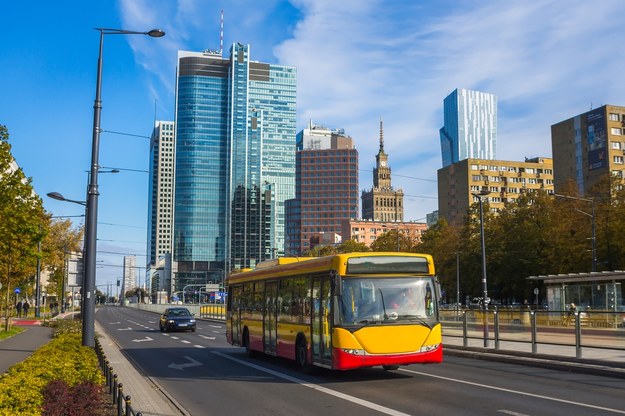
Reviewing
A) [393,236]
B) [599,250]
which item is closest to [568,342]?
[599,250]

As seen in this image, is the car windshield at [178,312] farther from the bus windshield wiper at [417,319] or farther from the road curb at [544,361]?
the bus windshield wiper at [417,319]

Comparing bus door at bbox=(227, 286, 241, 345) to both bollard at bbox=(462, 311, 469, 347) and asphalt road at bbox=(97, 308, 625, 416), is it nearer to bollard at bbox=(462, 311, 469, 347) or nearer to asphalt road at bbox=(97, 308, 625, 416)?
asphalt road at bbox=(97, 308, 625, 416)

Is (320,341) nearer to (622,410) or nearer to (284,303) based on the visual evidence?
(284,303)

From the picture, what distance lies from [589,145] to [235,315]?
97.3 m

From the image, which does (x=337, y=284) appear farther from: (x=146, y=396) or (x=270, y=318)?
(x=270, y=318)

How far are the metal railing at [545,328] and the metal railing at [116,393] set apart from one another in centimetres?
845

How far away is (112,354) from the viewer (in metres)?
22.8

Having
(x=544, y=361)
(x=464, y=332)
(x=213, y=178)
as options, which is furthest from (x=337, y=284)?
(x=213, y=178)

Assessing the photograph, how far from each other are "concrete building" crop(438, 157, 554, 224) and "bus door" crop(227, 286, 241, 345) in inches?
4629

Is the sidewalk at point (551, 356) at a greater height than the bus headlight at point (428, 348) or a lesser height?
lesser

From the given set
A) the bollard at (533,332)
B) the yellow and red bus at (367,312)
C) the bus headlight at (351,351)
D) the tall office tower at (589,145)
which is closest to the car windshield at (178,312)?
the yellow and red bus at (367,312)

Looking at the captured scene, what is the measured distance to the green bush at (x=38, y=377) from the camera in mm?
6988

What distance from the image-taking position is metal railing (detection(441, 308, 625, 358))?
59.1 ft

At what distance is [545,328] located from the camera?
2036 centimetres
